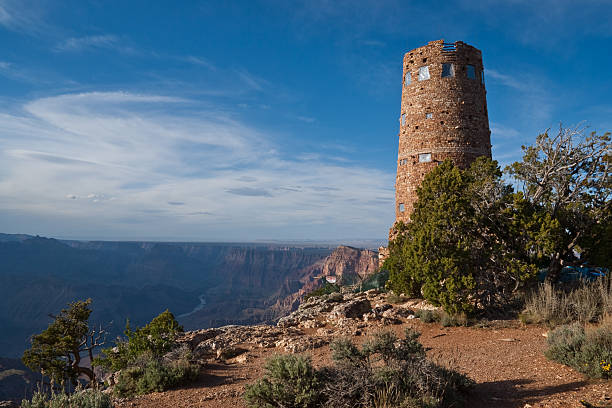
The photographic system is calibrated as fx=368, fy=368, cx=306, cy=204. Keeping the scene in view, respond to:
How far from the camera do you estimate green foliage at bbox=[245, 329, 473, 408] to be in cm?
543

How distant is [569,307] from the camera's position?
11.1 meters

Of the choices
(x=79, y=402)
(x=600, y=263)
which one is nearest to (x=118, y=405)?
(x=79, y=402)

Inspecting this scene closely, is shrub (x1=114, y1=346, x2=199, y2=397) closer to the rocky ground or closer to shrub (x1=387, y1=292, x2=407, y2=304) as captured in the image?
the rocky ground

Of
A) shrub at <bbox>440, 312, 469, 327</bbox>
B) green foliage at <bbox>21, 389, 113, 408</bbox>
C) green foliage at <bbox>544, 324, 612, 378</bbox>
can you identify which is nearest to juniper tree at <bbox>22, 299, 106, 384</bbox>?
green foliage at <bbox>21, 389, 113, 408</bbox>

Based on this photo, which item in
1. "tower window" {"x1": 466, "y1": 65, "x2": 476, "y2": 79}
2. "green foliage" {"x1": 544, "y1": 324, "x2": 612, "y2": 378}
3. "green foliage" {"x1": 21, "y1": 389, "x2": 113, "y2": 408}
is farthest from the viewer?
"tower window" {"x1": 466, "y1": 65, "x2": 476, "y2": 79}

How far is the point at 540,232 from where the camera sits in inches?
460

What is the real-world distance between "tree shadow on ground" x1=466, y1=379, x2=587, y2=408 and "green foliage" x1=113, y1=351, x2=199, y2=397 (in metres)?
6.04

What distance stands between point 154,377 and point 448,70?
69.7ft

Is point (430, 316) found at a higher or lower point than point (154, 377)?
higher

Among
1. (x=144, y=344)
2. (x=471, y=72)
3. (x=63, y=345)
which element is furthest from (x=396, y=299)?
(x=63, y=345)

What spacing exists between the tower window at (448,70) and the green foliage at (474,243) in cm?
935

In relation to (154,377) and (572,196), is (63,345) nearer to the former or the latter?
(154,377)

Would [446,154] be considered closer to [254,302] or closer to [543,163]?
[543,163]

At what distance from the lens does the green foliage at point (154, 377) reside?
809 cm
